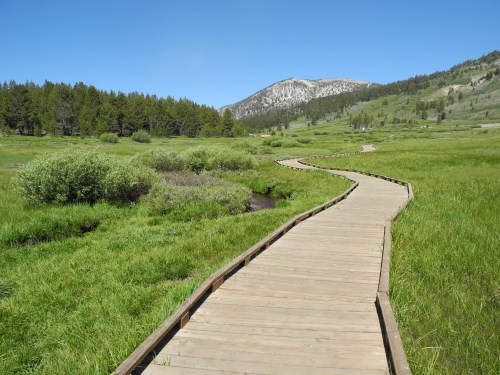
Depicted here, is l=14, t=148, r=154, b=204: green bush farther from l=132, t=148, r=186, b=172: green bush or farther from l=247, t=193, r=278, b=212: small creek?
l=132, t=148, r=186, b=172: green bush

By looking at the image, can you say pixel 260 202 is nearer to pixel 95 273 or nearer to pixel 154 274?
pixel 154 274

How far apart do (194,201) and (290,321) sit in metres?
13.4

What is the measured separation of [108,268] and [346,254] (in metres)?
6.43

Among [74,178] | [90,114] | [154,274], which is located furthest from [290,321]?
[90,114]

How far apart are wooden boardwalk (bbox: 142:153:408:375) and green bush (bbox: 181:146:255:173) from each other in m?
27.1

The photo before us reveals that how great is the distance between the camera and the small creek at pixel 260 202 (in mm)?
21737

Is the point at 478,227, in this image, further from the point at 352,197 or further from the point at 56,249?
the point at 56,249

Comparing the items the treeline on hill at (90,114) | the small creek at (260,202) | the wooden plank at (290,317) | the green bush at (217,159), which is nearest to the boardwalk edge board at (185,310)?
the wooden plank at (290,317)

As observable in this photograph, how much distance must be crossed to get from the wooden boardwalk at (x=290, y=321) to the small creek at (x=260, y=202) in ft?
37.8

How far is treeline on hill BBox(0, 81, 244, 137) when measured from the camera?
100 meters

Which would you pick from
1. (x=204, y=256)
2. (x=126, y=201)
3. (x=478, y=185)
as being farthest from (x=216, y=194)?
(x=478, y=185)

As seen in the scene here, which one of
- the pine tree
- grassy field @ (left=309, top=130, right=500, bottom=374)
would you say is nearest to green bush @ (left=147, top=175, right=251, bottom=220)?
grassy field @ (left=309, top=130, right=500, bottom=374)

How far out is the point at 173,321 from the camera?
5.25m

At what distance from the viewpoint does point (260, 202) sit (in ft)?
79.7
